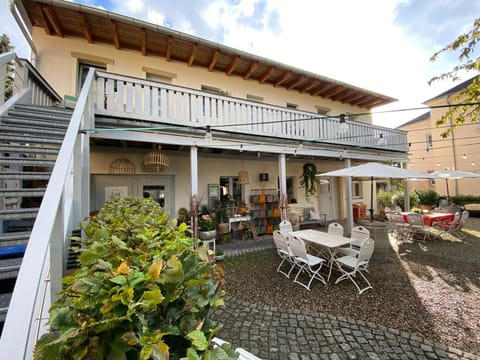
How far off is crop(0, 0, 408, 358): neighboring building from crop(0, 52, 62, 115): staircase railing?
A: 0.03 m

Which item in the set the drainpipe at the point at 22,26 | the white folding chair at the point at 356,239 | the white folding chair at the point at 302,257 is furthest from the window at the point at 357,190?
the drainpipe at the point at 22,26

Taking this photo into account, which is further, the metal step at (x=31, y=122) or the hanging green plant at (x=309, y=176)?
the hanging green plant at (x=309, y=176)

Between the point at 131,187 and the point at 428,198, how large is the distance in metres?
16.7

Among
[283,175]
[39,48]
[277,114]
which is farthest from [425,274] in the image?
[39,48]

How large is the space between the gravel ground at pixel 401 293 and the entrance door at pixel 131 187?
297cm

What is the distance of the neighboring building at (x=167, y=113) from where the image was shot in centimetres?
436

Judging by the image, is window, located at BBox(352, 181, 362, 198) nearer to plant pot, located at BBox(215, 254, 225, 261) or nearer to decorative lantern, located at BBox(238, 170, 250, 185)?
decorative lantern, located at BBox(238, 170, 250, 185)

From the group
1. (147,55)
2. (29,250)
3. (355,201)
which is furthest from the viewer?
(355,201)

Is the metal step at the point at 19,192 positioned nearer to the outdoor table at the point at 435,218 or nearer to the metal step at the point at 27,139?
the metal step at the point at 27,139

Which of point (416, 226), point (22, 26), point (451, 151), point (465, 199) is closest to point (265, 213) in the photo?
point (416, 226)

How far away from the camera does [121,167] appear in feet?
19.0

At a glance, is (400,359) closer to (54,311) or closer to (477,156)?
(54,311)

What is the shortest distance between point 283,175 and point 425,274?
400 centimetres

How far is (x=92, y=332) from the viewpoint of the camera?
0.56m
